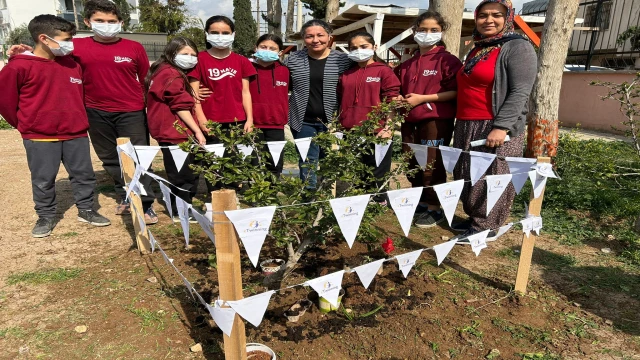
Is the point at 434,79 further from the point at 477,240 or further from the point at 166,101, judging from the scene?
the point at 166,101

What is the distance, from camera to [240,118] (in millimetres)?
4543

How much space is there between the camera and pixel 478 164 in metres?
3.37

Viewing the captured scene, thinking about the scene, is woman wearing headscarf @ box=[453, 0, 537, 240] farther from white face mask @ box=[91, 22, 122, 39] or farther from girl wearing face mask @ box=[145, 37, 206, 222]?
white face mask @ box=[91, 22, 122, 39]

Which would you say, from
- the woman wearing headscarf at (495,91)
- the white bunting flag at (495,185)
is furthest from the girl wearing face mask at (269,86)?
the white bunting flag at (495,185)

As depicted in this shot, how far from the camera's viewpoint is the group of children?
12.8 ft

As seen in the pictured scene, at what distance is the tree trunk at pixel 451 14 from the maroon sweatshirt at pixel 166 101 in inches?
164

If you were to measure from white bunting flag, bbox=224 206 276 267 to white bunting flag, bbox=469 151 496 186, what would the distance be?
6.46 feet

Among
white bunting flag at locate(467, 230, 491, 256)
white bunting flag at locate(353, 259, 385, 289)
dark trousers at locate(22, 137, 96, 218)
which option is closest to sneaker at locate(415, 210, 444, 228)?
white bunting flag at locate(467, 230, 491, 256)

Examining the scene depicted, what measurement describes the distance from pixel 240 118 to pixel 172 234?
145 cm

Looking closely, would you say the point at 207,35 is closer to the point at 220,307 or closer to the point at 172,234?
the point at 172,234

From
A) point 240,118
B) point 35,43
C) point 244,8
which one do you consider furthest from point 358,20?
point 244,8

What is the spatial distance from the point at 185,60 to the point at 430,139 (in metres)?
2.60

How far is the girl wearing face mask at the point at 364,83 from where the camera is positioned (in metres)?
4.24

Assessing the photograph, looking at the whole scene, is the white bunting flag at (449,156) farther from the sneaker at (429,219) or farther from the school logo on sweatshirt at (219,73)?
the school logo on sweatshirt at (219,73)
